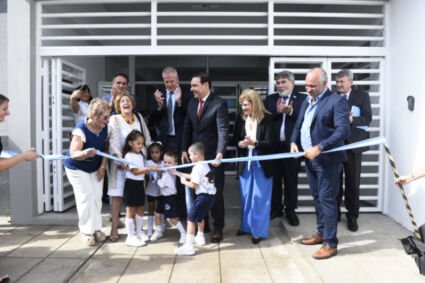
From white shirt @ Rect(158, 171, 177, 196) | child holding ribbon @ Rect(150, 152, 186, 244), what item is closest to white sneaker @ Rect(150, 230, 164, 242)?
child holding ribbon @ Rect(150, 152, 186, 244)

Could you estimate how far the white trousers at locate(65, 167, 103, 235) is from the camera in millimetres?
4422

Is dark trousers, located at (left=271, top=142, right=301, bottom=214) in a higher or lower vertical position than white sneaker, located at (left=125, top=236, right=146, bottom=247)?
higher

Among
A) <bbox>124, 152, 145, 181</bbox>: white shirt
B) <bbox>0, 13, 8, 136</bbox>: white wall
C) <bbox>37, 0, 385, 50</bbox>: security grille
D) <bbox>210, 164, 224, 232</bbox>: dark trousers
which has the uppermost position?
<bbox>37, 0, 385, 50</bbox>: security grille

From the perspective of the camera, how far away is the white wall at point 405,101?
4.65 m

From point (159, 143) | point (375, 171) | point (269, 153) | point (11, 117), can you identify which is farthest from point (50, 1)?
point (375, 171)

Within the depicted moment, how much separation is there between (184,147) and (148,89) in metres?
4.85

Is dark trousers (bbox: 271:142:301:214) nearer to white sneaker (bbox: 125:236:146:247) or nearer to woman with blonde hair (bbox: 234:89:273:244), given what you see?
woman with blonde hair (bbox: 234:89:273:244)

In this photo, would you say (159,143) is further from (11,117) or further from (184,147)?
(11,117)

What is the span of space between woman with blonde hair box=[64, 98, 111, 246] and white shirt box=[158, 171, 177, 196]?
71cm

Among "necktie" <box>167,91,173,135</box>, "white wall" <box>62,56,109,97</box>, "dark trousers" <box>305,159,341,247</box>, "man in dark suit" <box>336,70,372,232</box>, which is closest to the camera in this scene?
"dark trousers" <box>305,159,341,247</box>

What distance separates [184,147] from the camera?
15.7ft

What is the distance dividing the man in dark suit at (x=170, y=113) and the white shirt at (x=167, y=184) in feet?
1.61

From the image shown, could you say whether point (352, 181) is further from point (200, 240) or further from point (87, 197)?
point (87, 197)

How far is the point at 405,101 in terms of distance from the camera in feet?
16.4
